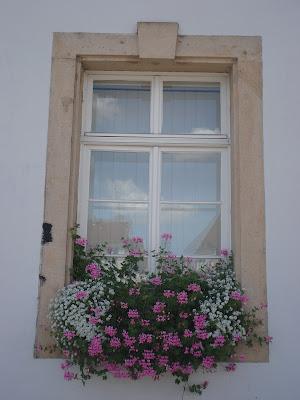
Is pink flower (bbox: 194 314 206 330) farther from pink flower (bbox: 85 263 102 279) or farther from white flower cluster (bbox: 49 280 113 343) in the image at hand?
pink flower (bbox: 85 263 102 279)

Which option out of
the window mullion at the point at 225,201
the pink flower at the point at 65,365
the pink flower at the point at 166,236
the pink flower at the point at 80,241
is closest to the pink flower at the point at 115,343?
the pink flower at the point at 65,365

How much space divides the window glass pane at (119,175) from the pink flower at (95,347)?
1.16 meters

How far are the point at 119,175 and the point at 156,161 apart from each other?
0.98 feet

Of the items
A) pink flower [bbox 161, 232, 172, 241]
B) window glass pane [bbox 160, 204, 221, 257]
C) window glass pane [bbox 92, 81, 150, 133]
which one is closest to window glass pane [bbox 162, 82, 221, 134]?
window glass pane [bbox 92, 81, 150, 133]

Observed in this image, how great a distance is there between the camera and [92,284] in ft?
12.4

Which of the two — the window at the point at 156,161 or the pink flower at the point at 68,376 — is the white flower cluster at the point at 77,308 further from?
the window at the point at 156,161

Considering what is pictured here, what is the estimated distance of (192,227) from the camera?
13.8 ft

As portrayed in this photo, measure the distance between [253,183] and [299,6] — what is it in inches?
54.3

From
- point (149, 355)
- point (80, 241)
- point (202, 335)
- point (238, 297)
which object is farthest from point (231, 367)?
point (80, 241)

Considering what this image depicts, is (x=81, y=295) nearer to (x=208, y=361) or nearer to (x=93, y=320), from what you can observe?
(x=93, y=320)

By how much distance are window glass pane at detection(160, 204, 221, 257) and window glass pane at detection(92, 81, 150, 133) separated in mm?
677

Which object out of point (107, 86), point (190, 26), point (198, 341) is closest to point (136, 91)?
point (107, 86)

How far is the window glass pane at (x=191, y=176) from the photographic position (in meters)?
4.25

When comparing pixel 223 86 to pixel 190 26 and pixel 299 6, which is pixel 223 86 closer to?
pixel 190 26
